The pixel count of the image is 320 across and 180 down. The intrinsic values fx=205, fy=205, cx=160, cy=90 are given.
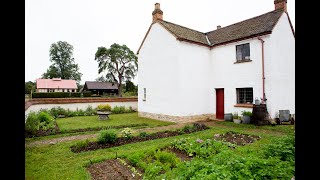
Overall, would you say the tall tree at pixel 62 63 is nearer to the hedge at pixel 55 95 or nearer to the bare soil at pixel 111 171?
the hedge at pixel 55 95

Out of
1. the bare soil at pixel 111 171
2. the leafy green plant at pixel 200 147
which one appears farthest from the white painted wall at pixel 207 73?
the bare soil at pixel 111 171

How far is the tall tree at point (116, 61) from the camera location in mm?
44688

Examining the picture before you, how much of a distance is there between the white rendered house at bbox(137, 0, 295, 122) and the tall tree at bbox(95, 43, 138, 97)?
88.2 feet

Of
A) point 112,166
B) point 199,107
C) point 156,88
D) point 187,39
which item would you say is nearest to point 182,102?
point 199,107

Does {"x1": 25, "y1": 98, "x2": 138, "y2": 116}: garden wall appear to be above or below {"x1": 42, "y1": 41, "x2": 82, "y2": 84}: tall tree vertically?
below

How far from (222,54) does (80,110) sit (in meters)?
15.3

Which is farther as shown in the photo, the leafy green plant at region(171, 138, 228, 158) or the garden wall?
the garden wall

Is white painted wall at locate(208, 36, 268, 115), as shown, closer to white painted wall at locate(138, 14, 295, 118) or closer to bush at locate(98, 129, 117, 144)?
white painted wall at locate(138, 14, 295, 118)

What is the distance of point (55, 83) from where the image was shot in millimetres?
60719

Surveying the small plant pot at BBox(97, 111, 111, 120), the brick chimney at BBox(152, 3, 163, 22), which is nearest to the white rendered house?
the brick chimney at BBox(152, 3, 163, 22)

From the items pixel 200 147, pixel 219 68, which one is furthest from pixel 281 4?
pixel 200 147

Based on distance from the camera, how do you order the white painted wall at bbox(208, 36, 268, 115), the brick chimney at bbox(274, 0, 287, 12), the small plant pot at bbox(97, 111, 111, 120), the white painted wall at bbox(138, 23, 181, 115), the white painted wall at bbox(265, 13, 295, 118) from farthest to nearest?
the small plant pot at bbox(97, 111, 111, 120)
the white painted wall at bbox(138, 23, 181, 115)
the brick chimney at bbox(274, 0, 287, 12)
the white painted wall at bbox(208, 36, 268, 115)
the white painted wall at bbox(265, 13, 295, 118)

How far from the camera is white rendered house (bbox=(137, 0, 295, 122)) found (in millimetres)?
14242

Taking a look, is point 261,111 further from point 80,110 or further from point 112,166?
point 80,110
